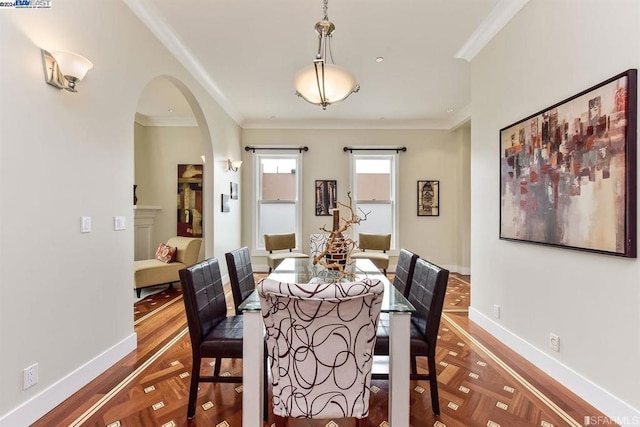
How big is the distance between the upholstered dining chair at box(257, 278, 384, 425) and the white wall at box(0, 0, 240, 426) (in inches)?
56.8

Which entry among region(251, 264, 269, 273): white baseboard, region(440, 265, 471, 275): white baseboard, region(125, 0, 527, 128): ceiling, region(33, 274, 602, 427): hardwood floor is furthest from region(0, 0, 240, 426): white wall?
region(440, 265, 471, 275): white baseboard

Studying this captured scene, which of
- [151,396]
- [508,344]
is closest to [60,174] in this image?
[151,396]

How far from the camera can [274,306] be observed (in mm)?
1215

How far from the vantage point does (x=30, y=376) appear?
167 cm

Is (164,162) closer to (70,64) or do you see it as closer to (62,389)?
(70,64)

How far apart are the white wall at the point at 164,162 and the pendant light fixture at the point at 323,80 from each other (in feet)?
14.0

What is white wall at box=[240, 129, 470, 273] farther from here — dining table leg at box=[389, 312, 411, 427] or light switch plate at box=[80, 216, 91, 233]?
dining table leg at box=[389, 312, 411, 427]

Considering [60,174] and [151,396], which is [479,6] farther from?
[151,396]

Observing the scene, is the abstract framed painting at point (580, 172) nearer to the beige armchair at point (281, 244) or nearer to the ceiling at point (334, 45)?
the ceiling at point (334, 45)

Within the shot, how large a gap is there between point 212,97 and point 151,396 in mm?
3752

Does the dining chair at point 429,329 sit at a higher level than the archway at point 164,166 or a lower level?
lower

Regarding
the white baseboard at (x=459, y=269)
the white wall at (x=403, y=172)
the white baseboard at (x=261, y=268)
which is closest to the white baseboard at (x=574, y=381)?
the white baseboard at (x=459, y=269)

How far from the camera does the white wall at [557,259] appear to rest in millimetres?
1664

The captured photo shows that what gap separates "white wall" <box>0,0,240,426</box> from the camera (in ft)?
5.16
